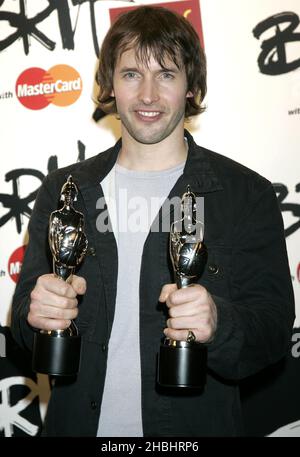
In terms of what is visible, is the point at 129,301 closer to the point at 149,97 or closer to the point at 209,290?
the point at 209,290

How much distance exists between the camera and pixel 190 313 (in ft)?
3.93

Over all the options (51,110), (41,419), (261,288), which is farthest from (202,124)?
(41,419)

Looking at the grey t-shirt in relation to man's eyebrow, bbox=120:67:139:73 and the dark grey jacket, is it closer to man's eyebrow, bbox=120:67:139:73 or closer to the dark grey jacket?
the dark grey jacket

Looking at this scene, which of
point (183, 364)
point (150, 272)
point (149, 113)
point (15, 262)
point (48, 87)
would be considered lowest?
point (183, 364)

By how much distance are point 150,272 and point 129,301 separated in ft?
0.30

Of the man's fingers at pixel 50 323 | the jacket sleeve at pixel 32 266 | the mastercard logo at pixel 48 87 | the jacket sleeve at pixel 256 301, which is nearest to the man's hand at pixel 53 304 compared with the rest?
the man's fingers at pixel 50 323

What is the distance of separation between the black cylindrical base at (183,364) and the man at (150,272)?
1.5 inches

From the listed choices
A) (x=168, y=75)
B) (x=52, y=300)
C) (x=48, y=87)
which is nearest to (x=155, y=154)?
(x=168, y=75)

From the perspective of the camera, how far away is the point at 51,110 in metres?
2.35

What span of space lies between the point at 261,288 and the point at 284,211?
0.83 meters

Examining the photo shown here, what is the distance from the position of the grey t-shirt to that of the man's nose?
7.9 inches
